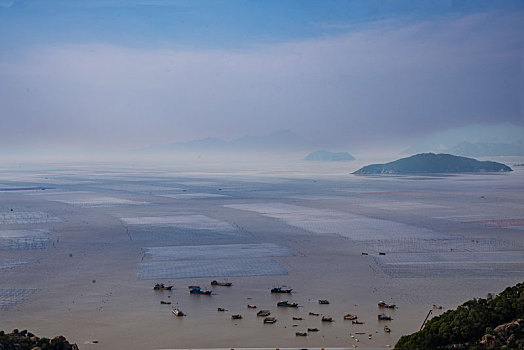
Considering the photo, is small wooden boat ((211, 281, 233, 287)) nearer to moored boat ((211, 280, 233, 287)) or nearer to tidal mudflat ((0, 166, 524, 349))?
moored boat ((211, 280, 233, 287))

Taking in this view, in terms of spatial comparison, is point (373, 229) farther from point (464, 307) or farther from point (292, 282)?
point (464, 307)

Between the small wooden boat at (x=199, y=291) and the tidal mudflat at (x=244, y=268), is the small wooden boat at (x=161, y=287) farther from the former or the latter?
the small wooden boat at (x=199, y=291)

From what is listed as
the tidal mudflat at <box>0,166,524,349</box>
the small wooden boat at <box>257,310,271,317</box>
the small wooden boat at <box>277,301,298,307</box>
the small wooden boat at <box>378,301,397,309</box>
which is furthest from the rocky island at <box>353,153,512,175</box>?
the small wooden boat at <box>257,310,271,317</box>

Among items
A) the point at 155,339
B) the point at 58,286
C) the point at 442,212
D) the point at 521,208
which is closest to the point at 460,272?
the point at 155,339

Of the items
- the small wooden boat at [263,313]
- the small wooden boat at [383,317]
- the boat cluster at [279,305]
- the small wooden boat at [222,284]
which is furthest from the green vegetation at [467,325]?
the small wooden boat at [222,284]

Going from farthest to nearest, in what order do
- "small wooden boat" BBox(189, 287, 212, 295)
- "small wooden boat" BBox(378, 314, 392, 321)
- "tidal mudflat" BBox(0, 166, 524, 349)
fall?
"small wooden boat" BBox(189, 287, 212, 295) → "small wooden boat" BBox(378, 314, 392, 321) → "tidal mudflat" BBox(0, 166, 524, 349)

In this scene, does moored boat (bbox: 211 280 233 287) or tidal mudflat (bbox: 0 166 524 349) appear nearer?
tidal mudflat (bbox: 0 166 524 349)

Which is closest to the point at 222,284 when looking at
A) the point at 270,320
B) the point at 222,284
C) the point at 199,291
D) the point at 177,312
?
the point at 222,284
